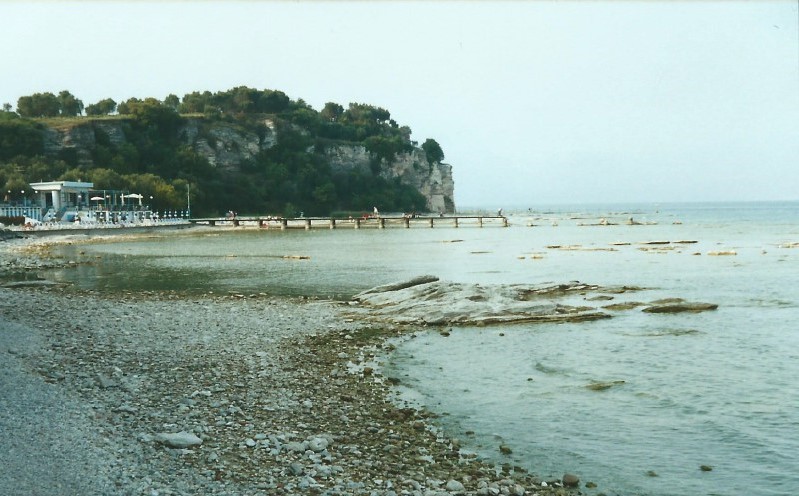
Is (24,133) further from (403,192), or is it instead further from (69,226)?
(403,192)

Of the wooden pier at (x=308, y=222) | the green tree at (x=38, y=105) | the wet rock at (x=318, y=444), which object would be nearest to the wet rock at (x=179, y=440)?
the wet rock at (x=318, y=444)

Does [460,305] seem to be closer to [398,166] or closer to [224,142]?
[224,142]

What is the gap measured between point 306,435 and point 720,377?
9.55 meters

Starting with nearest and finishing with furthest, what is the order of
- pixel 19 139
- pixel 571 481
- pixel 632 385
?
pixel 571 481 < pixel 632 385 < pixel 19 139

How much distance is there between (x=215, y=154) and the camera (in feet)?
491

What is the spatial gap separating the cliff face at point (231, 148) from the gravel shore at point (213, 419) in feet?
390

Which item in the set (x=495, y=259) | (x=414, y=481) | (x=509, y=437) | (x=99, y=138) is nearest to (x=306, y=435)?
(x=414, y=481)

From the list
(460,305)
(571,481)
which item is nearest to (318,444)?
(571,481)

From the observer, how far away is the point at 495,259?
156ft

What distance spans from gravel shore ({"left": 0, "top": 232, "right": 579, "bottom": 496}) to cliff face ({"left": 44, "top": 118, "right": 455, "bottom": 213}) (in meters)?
119

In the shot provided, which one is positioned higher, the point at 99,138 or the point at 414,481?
the point at 99,138

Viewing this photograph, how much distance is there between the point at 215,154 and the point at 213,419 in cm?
14670

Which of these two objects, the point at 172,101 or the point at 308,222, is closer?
the point at 308,222

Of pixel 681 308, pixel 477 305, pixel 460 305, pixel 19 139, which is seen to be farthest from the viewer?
pixel 19 139
